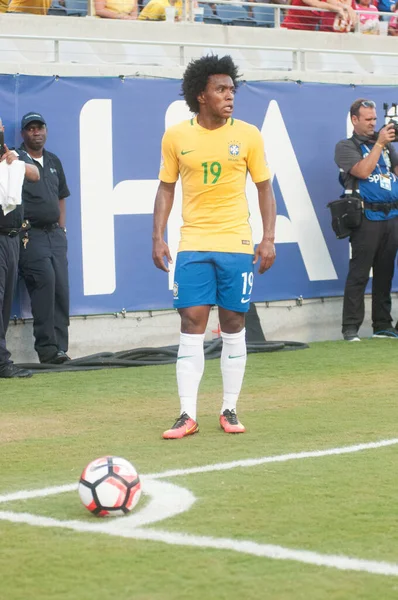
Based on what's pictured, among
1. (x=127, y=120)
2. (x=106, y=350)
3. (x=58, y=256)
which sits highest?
(x=127, y=120)

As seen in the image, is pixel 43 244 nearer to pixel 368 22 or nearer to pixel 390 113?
pixel 390 113

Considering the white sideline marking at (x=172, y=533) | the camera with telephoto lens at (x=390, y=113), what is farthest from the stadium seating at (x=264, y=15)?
the white sideline marking at (x=172, y=533)

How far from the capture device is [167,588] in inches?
164

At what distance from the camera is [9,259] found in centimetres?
1077

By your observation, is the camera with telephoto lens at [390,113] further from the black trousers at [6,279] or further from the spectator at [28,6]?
the black trousers at [6,279]

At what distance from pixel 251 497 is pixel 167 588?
1494 mm

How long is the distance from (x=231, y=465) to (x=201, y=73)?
2.64 metres

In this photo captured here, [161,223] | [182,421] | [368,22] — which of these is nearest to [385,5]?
[368,22]

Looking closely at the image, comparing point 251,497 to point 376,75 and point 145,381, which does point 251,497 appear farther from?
point 376,75

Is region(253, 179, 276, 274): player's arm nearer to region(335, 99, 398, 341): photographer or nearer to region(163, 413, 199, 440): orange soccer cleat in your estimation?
region(163, 413, 199, 440): orange soccer cleat

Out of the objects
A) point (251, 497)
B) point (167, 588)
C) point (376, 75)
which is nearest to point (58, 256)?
point (376, 75)

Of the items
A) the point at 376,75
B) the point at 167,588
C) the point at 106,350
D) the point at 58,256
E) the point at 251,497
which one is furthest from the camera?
the point at 376,75

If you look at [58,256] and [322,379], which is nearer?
[322,379]

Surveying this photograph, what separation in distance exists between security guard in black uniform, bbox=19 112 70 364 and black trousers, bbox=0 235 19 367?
1.54ft
